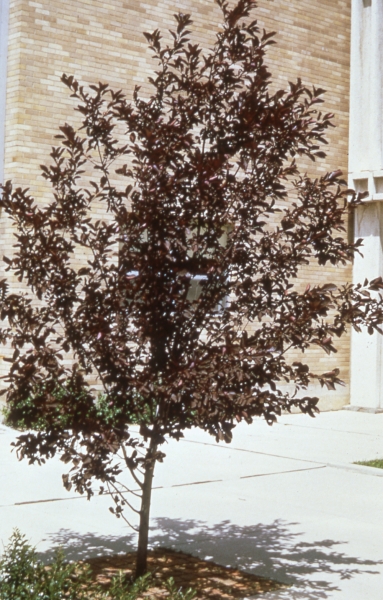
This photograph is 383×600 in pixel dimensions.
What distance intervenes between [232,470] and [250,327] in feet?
15.0

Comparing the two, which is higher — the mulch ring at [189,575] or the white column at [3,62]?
the white column at [3,62]

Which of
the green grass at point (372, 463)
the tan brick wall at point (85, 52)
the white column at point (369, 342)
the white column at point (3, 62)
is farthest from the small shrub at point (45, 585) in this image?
the white column at point (369, 342)

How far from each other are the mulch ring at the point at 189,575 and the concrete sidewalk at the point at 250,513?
0.15 meters

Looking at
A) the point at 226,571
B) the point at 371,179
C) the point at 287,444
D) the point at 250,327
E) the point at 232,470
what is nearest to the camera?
the point at 226,571

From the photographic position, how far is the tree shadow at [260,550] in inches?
228

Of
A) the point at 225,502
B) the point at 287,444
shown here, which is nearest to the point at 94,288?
the point at 225,502

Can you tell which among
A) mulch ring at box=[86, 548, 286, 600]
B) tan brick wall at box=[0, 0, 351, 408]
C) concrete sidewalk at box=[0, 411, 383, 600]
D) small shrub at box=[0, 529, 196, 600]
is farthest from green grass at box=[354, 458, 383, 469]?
small shrub at box=[0, 529, 196, 600]

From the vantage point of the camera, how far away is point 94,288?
5133mm

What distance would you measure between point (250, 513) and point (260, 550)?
1.18 meters

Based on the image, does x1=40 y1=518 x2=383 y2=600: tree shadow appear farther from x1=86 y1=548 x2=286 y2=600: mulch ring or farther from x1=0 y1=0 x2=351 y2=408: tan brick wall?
x1=0 y1=0 x2=351 y2=408: tan brick wall

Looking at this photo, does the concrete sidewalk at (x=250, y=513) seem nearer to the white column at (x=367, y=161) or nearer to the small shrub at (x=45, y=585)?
the small shrub at (x=45, y=585)

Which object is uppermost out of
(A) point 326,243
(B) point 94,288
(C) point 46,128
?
(C) point 46,128

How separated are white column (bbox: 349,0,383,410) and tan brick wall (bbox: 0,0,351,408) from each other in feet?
2.40

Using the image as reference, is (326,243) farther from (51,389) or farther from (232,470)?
(232,470)
